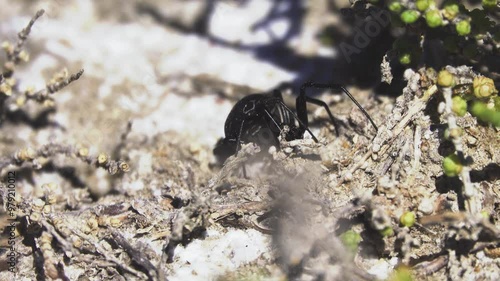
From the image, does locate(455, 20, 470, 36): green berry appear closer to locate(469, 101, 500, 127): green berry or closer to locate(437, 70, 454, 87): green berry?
locate(437, 70, 454, 87): green berry

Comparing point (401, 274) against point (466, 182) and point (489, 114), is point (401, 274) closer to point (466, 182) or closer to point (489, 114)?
point (466, 182)

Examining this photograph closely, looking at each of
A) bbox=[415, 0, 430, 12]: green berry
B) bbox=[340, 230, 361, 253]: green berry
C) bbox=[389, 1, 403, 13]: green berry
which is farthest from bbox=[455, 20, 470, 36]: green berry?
bbox=[340, 230, 361, 253]: green berry

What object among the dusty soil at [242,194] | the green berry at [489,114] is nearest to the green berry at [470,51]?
the dusty soil at [242,194]

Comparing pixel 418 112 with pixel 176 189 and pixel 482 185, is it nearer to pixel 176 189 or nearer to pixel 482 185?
pixel 482 185

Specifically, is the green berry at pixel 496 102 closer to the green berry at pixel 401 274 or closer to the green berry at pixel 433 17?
the green berry at pixel 433 17

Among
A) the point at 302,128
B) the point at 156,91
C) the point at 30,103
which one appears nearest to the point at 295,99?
the point at 302,128

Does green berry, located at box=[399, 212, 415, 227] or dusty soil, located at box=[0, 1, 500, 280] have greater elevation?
green berry, located at box=[399, 212, 415, 227]
